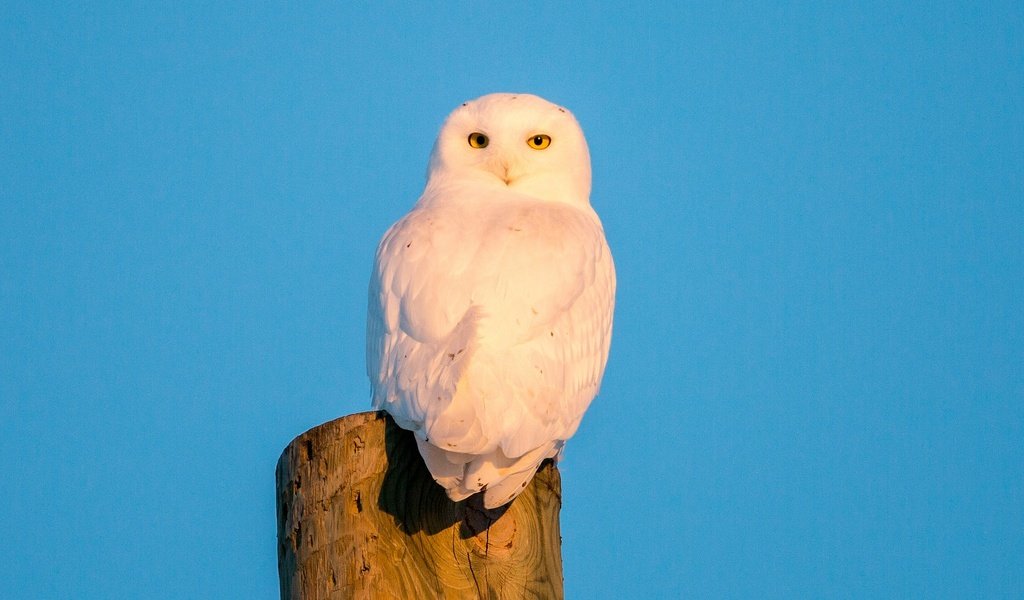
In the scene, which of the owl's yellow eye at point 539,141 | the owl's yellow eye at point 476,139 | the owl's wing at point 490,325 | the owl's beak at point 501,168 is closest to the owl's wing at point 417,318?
the owl's wing at point 490,325

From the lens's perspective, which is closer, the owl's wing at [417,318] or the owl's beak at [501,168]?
the owl's wing at [417,318]

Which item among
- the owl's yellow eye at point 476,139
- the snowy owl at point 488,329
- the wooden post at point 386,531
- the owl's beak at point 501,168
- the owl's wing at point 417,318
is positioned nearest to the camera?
the wooden post at point 386,531

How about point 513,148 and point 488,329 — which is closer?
point 488,329

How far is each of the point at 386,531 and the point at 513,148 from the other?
129 inches

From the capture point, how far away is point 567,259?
6234 mm

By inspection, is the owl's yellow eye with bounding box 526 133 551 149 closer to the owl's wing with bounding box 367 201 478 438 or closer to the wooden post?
the owl's wing with bounding box 367 201 478 438

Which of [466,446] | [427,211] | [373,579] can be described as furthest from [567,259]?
[373,579]

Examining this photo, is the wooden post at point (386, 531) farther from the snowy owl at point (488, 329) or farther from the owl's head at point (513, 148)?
the owl's head at point (513, 148)

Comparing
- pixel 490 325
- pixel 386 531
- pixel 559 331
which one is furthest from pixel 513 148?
pixel 386 531

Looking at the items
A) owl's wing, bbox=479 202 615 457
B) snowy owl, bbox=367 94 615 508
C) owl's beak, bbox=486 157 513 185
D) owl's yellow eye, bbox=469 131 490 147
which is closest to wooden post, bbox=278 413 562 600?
snowy owl, bbox=367 94 615 508

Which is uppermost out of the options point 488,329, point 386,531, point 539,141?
point 539,141

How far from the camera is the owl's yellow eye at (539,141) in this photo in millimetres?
7777

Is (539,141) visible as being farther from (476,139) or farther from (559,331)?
(559,331)

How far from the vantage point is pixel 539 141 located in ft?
25.7
